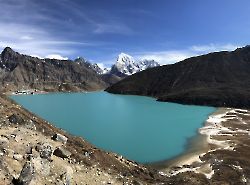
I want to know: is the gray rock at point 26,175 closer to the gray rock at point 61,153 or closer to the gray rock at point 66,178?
the gray rock at point 66,178

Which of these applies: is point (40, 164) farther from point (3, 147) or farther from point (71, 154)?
point (71, 154)

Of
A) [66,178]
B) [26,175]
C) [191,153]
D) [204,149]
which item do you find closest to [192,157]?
[191,153]

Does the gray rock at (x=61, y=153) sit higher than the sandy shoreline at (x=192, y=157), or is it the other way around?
the gray rock at (x=61, y=153)

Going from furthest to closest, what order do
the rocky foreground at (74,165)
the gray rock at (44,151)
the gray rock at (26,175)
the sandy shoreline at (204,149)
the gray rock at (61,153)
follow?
the sandy shoreline at (204,149) < the gray rock at (61,153) < the gray rock at (44,151) < the rocky foreground at (74,165) < the gray rock at (26,175)

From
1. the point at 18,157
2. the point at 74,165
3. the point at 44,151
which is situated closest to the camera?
the point at 18,157

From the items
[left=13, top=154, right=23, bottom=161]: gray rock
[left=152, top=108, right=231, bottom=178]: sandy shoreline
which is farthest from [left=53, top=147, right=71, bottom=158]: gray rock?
[left=152, top=108, right=231, bottom=178]: sandy shoreline

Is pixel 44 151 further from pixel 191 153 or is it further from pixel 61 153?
pixel 191 153

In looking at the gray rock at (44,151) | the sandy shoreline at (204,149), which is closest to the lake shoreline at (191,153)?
the sandy shoreline at (204,149)

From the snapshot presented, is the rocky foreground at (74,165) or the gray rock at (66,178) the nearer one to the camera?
the rocky foreground at (74,165)

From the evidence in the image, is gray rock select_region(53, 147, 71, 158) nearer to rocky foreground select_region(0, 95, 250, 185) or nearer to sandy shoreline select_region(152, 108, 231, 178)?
rocky foreground select_region(0, 95, 250, 185)

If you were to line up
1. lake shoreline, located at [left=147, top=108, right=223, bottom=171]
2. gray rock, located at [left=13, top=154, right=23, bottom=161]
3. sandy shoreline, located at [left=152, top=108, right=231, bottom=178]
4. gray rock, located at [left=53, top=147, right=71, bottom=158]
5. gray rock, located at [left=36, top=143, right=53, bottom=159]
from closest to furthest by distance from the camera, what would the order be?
gray rock, located at [left=13, top=154, right=23, bottom=161], gray rock, located at [left=36, top=143, right=53, bottom=159], gray rock, located at [left=53, top=147, right=71, bottom=158], sandy shoreline, located at [left=152, top=108, right=231, bottom=178], lake shoreline, located at [left=147, top=108, right=223, bottom=171]
